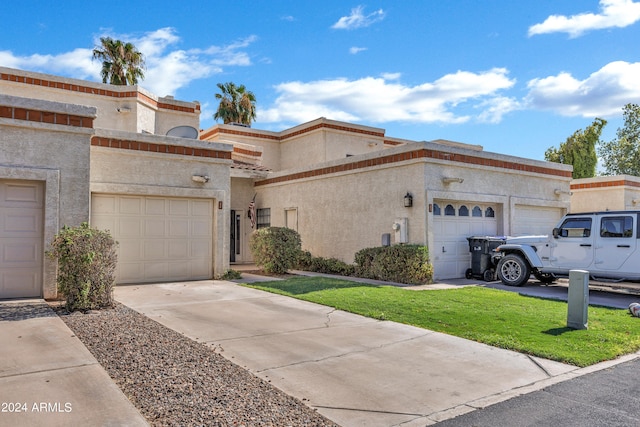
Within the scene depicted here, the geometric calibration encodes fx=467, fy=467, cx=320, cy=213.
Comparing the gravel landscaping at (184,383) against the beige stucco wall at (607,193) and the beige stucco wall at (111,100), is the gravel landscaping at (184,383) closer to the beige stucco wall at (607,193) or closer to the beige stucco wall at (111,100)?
the beige stucco wall at (111,100)

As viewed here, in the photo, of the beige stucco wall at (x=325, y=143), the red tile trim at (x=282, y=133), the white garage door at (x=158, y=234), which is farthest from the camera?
the red tile trim at (x=282, y=133)

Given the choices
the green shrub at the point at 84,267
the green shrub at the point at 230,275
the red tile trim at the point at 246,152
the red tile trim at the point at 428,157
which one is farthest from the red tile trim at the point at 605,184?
the green shrub at the point at 84,267

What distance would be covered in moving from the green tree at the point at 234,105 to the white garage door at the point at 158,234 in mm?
23535

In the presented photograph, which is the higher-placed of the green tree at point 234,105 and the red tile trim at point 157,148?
the green tree at point 234,105

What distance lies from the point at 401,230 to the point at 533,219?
19.2 ft

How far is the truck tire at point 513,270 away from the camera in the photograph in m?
12.5

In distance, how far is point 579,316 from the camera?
7.40 meters

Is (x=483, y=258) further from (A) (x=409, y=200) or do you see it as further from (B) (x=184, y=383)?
(B) (x=184, y=383)

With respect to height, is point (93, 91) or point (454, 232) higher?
point (93, 91)

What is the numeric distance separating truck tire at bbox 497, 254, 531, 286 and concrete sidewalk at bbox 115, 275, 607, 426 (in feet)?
20.6

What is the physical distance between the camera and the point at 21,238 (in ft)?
30.4

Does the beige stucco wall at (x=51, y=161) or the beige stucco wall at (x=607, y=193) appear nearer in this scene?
the beige stucco wall at (x=51, y=161)

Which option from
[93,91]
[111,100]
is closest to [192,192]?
[111,100]

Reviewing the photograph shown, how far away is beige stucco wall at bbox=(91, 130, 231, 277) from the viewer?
11.8m
